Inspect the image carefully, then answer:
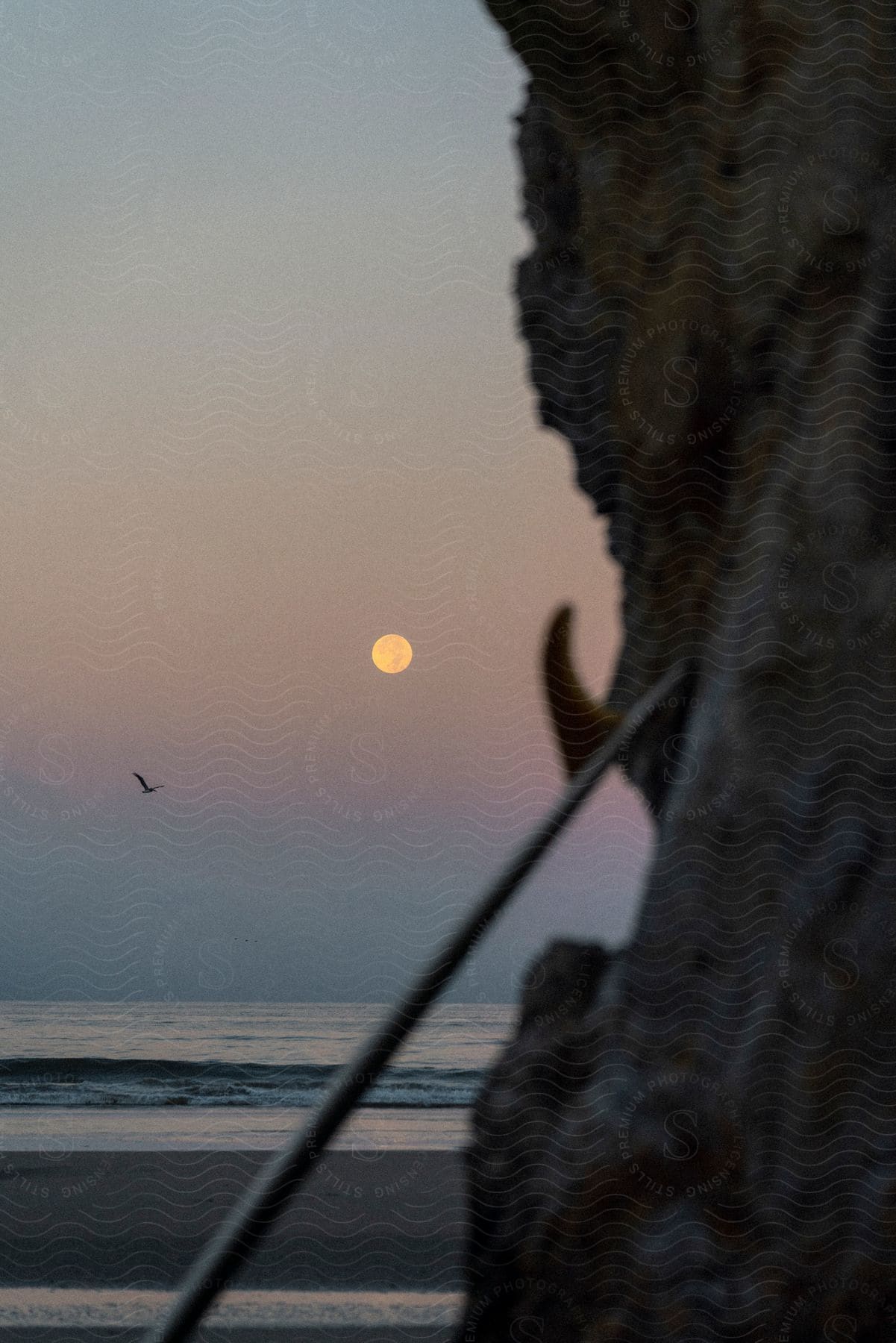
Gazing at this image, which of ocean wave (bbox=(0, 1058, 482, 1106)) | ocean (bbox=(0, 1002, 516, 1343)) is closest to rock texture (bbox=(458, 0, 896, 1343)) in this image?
ocean (bbox=(0, 1002, 516, 1343))

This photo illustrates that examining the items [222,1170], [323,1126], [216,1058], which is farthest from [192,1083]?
[323,1126]

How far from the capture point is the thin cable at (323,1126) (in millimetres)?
922

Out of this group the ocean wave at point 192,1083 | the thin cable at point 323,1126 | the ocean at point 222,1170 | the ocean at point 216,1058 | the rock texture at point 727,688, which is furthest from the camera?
the ocean at point 216,1058

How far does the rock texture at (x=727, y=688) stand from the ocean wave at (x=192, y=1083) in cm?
655

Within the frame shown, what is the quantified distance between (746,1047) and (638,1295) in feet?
0.81

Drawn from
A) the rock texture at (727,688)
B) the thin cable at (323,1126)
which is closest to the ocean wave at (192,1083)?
the rock texture at (727,688)

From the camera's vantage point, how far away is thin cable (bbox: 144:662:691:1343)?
3.03 ft

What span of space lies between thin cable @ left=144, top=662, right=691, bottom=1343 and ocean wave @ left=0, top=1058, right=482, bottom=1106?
6682 millimetres

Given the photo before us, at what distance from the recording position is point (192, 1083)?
8328mm

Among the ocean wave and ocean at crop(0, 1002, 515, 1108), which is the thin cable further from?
the ocean wave

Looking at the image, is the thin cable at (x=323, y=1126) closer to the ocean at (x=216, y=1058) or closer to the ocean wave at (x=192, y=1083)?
the ocean at (x=216, y=1058)

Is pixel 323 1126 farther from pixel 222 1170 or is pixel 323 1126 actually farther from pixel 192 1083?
pixel 192 1083

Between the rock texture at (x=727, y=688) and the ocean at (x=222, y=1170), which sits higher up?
the rock texture at (x=727, y=688)

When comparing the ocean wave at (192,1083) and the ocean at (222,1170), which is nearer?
the ocean at (222,1170)
